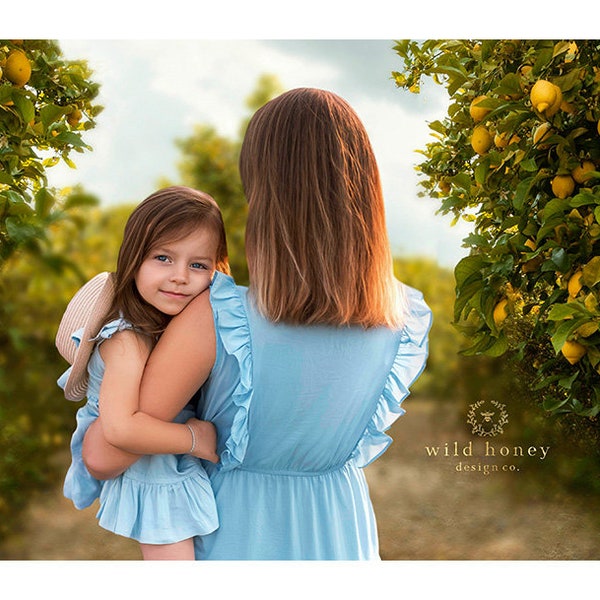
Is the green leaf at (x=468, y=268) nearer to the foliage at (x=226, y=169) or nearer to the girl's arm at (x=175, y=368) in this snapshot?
the girl's arm at (x=175, y=368)

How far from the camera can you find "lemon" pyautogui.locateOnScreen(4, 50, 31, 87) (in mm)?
1335

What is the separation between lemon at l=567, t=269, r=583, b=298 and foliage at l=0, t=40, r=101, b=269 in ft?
2.56

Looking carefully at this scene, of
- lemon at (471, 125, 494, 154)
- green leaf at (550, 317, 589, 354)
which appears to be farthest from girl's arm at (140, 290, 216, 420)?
lemon at (471, 125, 494, 154)

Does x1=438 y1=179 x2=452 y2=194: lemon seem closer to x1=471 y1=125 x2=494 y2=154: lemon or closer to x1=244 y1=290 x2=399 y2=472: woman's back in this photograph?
x1=471 y1=125 x2=494 y2=154: lemon

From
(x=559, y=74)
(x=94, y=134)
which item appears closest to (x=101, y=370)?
(x=559, y=74)

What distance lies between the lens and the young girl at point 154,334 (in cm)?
118

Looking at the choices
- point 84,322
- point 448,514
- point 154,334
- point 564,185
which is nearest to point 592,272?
point 564,185

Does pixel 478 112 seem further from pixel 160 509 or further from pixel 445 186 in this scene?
pixel 160 509

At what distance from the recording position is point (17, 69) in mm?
1335

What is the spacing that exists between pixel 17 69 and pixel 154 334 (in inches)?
20.3

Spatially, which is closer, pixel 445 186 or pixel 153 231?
pixel 153 231

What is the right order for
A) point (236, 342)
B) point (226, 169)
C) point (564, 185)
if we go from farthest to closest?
point (226, 169) < point (564, 185) < point (236, 342)

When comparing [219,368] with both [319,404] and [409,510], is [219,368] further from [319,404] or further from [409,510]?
[409,510]

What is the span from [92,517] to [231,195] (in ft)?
3.89
